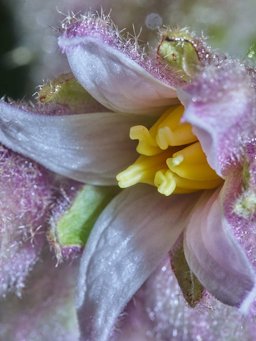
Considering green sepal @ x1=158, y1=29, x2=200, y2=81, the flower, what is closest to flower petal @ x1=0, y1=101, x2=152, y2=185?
the flower

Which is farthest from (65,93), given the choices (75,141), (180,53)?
(180,53)

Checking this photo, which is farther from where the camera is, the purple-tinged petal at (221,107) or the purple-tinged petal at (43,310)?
the purple-tinged petal at (43,310)

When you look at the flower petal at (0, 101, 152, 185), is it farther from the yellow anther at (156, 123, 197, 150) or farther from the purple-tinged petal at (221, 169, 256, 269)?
the purple-tinged petal at (221, 169, 256, 269)

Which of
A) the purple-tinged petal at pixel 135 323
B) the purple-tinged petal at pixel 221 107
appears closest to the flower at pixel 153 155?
the purple-tinged petal at pixel 221 107

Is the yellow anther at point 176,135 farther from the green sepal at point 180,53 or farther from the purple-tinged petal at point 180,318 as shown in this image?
the purple-tinged petal at point 180,318

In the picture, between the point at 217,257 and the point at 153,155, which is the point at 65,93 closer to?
the point at 153,155
